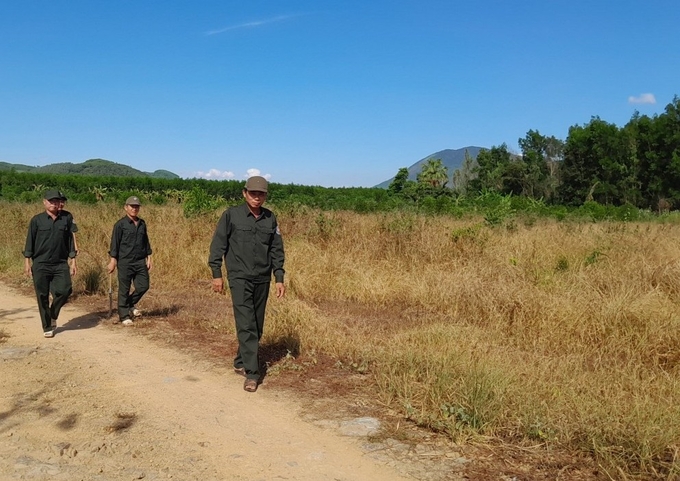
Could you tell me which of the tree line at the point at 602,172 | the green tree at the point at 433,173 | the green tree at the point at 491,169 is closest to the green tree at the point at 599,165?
the tree line at the point at 602,172

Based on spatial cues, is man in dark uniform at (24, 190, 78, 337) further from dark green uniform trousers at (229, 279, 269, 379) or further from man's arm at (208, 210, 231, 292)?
dark green uniform trousers at (229, 279, 269, 379)

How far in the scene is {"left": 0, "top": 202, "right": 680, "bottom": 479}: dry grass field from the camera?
13.9 ft

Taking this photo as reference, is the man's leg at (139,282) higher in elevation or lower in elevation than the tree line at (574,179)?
lower

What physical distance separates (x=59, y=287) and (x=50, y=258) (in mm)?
407

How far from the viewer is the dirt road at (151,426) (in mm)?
3688

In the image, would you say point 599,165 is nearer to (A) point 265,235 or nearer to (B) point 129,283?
(B) point 129,283

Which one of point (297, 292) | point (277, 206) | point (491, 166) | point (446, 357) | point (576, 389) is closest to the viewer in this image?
point (576, 389)

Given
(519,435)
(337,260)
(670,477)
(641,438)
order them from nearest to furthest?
(670,477) < (641,438) < (519,435) < (337,260)

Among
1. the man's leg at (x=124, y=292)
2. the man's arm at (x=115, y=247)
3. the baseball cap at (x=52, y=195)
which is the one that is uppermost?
the baseball cap at (x=52, y=195)

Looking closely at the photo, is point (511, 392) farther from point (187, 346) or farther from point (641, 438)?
point (187, 346)

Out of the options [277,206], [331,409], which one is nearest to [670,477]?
[331,409]

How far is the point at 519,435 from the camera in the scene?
414cm

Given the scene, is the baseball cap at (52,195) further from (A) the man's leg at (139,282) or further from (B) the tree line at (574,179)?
(B) the tree line at (574,179)

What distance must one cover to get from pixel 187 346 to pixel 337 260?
4567 millimetres
